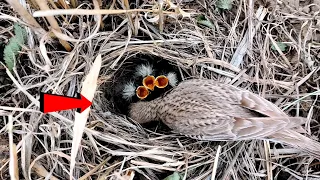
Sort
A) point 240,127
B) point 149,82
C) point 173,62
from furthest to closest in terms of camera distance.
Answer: point 149,82 < point 173,62 < point 240,127

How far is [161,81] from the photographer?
9.47 ft

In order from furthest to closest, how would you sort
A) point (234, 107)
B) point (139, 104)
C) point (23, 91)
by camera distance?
point (139, 104), point (234, 107), point (23, 91)

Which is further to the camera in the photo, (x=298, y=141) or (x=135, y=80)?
(x=135, y=80)

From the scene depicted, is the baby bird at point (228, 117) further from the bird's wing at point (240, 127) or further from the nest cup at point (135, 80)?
Result: the nest cup at point (135, 80)

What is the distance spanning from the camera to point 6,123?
2.45 m

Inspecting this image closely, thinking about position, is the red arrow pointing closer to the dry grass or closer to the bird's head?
the dry grass

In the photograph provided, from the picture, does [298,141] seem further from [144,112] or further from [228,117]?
[144,112]

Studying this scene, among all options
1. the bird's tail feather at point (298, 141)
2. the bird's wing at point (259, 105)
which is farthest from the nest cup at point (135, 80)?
the bird's tail feather at point (298, 141)

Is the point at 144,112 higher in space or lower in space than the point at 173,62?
lower

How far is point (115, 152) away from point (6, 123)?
0.60 m

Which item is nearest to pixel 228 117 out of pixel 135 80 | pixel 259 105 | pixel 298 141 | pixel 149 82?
pixel 259 105

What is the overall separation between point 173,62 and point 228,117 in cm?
55

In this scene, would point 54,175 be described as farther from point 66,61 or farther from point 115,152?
point 66,61

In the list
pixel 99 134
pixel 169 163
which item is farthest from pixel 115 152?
pixel 169 163
